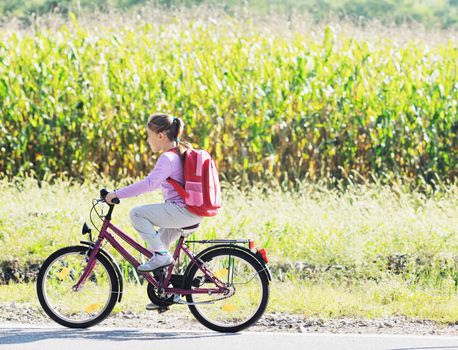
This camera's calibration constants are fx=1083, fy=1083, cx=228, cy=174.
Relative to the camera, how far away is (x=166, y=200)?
24.2 feet

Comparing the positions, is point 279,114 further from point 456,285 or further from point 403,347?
point 403,347

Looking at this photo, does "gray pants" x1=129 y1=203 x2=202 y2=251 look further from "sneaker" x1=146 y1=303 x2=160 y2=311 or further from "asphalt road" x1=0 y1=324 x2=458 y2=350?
"asphalt road" x1=0 y1=324 x2=458 y2=350

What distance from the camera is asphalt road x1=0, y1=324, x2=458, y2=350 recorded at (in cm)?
705

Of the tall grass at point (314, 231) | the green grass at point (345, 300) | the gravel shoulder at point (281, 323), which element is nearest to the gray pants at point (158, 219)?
the gravel shoulder at point (281, 323)

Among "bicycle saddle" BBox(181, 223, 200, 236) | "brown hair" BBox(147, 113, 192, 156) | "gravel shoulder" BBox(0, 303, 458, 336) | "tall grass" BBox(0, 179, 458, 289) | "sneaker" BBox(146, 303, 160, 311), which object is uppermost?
"brown hair" BBox(147, 113, 192, 156)

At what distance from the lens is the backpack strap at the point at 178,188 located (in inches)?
285

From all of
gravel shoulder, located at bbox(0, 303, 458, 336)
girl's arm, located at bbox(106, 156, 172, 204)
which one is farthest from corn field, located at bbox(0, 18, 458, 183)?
girl's arm, located at bbox(106, 156, 172, 204)

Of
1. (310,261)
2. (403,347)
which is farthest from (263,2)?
(403,347)

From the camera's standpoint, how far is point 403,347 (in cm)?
704

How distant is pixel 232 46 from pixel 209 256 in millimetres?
7938

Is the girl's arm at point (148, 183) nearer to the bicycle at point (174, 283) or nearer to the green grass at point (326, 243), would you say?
the bicycle at point (174, 283)

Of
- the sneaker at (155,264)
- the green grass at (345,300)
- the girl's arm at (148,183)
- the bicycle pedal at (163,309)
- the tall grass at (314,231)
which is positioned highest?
the girl's arm at (148,183)

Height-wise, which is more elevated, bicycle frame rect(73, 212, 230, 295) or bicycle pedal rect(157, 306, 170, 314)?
bicycle frame rect(73, 212, 230, 295)

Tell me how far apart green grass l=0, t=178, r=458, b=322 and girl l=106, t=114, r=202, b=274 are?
899mm
